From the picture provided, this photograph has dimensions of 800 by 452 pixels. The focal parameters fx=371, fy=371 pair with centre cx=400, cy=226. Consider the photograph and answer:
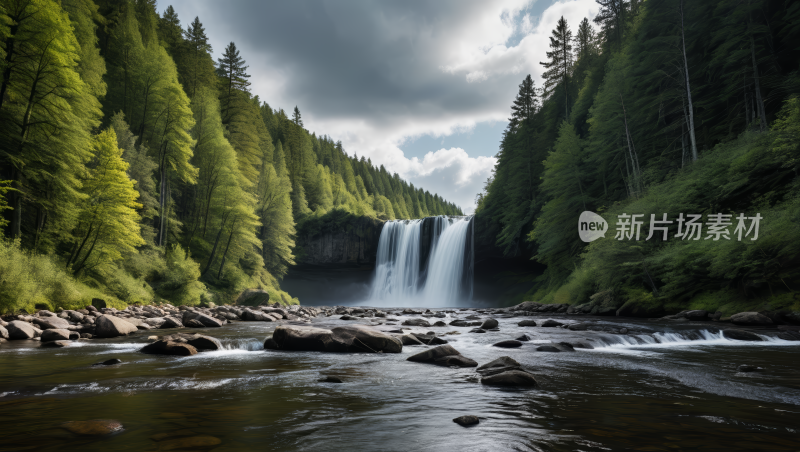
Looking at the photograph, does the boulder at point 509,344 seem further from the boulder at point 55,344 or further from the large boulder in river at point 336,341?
the boulder at point 55,344

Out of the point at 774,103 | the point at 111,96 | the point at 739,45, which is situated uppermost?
the point at 739,45

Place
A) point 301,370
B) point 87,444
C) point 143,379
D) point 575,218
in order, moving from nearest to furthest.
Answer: point 87,444 < point 143,379 < point 301,370 < point 575,218

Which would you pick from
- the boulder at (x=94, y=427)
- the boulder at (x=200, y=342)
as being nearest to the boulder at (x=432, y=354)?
the boulder at (x=200, y=342)

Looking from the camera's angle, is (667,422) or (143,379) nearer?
(667,422)

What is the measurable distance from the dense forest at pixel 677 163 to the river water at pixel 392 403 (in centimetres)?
846

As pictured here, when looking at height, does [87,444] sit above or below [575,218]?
below

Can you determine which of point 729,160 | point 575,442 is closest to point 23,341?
point 575,442

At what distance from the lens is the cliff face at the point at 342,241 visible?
52844mm

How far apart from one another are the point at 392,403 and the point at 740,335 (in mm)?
12180

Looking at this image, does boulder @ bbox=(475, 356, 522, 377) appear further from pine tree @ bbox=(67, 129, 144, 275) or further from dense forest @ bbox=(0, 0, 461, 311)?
pine tree @ bbox=(67, 129, 144, 275)

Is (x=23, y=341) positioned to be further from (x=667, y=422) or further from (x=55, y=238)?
(x=667, y=422)

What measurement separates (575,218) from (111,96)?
36.6 metres

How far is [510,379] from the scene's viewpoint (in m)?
6.04

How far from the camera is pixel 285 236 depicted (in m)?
39.5
